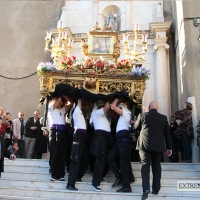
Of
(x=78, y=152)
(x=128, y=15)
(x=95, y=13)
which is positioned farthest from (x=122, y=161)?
(x=95, y=13)

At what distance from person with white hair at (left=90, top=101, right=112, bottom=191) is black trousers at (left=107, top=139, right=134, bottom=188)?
180 mm

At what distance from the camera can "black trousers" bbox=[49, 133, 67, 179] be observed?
6914 millimetres

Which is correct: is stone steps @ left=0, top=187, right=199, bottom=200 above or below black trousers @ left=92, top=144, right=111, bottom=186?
below

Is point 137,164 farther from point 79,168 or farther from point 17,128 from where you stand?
point 17,128

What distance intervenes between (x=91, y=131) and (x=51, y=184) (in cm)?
166

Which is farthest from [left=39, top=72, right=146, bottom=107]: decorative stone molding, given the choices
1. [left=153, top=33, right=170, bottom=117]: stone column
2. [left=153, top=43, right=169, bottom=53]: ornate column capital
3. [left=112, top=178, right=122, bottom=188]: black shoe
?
[left=153, top=43, right=169, bottom=53]: ornate column capital

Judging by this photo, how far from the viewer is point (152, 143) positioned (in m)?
5.98

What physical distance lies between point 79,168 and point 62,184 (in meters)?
0.51

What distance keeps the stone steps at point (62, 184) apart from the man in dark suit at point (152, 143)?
0.40m

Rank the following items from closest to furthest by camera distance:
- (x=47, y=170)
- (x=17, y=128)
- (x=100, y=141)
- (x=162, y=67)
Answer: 1. (x=100, y=141)
2. (x=47, y=170)
3. (x=17, y=128)
4. (x=162, y=67)

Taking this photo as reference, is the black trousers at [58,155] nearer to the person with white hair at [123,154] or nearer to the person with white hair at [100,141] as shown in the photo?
the person with white hair at [100,141]

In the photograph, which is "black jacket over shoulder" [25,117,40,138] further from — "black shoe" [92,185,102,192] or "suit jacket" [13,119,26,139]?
"black shoe" [92,185,102,192]

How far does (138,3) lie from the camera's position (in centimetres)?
1370

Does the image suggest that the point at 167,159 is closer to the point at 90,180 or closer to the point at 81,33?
the point at 90,180
